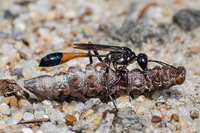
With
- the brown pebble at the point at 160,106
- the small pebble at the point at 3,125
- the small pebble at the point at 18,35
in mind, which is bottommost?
the small pebble at the point at 3,125

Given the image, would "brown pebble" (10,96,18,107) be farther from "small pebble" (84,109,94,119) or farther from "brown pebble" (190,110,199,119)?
"brown pebble" (190,110,199,119)

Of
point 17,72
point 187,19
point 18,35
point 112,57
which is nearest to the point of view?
point 112,57

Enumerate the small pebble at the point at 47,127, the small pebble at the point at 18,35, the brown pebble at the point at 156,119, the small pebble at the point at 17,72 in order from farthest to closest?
the small pebble at the point at 18,35
the small pebble at the point at 17,72
the brown pebble at the point at 156,119
the small pebble at the point at 47,127

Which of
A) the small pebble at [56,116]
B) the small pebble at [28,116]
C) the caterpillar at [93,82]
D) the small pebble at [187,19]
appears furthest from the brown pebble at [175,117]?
the small pebble at [187,19]

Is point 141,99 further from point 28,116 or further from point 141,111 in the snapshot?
point 28,116

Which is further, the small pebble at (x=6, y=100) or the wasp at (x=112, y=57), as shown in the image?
the wasp at (x=112, y=57)

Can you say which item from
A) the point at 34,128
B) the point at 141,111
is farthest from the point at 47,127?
the point at 141,111

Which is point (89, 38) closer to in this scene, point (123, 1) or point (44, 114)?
point (123, 1)

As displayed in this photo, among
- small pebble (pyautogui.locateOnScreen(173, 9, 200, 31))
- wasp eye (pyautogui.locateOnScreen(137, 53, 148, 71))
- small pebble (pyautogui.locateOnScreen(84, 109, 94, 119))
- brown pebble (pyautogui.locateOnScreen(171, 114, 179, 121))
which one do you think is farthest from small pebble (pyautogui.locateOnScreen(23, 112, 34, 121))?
small pebble (pyautogui.locateOnScreen(173, 9, 200, 31))

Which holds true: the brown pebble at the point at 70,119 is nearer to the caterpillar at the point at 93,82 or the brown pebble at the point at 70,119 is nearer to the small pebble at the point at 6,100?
the caterpillar at the point at 93,82

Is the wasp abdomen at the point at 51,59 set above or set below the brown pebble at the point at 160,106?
above

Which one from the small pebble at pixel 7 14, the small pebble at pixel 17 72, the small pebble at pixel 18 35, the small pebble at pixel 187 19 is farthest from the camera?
the small pebble at pixel 7 14
